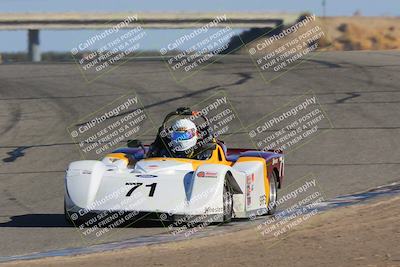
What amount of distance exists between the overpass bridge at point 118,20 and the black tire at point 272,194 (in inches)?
1628

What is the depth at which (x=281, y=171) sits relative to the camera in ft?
47.6

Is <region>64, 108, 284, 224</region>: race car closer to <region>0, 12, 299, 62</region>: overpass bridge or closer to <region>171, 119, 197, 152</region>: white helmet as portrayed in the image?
<region>171, 119, 197, 152</region>: white helmet

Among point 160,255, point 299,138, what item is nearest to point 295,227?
point 160,255

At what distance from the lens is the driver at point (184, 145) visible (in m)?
13.3

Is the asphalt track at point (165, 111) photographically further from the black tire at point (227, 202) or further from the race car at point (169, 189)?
the black tire at point (227, 202)

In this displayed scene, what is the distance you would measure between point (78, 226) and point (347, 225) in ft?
9.98

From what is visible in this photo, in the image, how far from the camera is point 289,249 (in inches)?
396

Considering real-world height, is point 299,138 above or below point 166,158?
below

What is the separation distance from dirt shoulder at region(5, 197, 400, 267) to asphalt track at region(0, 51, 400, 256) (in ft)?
3.78

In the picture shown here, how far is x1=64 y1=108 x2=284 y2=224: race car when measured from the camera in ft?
38.7

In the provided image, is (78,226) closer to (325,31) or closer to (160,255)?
(160,255)

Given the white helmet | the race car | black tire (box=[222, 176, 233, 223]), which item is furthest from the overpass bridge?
black tire (box=[222, 176, 233, 223])

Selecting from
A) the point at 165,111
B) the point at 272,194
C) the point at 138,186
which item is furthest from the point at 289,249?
the point at 165,111

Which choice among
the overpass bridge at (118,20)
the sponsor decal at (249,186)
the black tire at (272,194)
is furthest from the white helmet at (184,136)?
the overpass bridge at (118,20)
